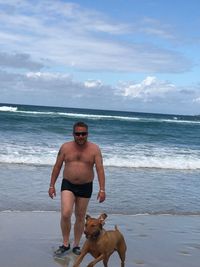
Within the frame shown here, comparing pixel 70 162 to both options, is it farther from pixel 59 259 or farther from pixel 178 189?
pixel 178 189

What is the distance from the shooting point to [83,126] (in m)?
5.76

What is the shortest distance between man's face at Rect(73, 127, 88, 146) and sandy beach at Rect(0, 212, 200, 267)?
4.62 ft

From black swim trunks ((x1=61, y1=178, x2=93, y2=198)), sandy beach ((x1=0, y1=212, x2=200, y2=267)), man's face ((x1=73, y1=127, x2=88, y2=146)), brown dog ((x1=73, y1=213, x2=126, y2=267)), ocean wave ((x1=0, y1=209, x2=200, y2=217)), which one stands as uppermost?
man's face ((x1=73, y1=127, x2=88, y2=146))

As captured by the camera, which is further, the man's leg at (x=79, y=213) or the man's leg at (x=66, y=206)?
the man's leg at (x=79, y=213)

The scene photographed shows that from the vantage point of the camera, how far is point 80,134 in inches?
228

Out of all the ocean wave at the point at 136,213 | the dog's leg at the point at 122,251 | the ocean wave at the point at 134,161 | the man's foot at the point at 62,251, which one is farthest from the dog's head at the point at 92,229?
the ocean wave at the point at 134,161

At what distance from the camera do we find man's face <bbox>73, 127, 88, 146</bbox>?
5.77m

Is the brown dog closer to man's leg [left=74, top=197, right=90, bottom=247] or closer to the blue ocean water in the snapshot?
man's leg [left=74, top=197, right=90, bottom=247]

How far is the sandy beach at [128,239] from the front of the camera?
5773 millimetres

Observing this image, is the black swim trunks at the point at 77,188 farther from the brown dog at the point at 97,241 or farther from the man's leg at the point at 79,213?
the brown dog at the point at 97,241

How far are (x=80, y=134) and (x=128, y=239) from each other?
1942 mm

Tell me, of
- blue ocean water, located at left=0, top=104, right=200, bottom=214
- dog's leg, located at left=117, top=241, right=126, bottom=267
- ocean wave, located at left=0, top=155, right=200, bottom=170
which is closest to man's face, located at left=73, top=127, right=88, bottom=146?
dog's leg, located at left=117, top=241, right=126, bottom=267

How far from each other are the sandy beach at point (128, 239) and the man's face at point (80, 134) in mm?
1408

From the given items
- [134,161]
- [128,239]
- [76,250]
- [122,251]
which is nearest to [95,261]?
[122,251]
